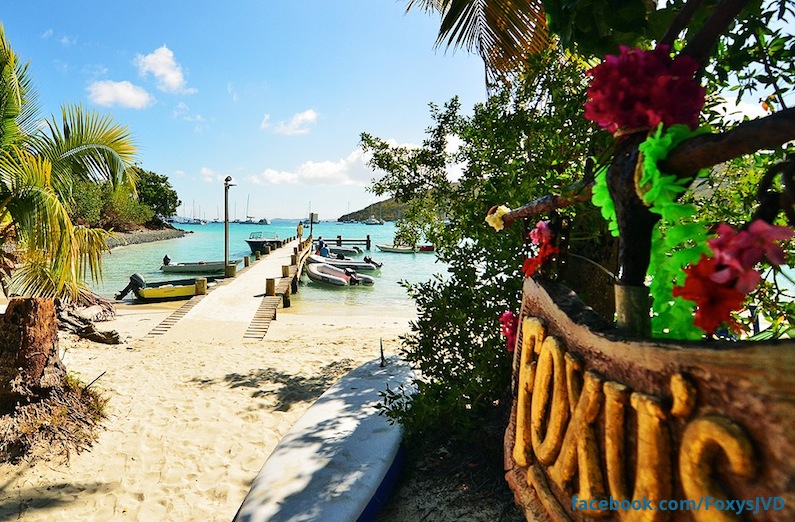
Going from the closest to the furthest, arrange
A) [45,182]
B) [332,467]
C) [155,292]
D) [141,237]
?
[332,467] < [45,182] < [155,292] < [141,237]

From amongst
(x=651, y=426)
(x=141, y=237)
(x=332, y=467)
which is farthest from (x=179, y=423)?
A: (x=141, y=237)

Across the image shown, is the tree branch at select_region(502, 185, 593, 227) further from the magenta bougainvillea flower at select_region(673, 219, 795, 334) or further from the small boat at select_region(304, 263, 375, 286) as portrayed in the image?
the small boat at select_region(304, 263, 375, 286)

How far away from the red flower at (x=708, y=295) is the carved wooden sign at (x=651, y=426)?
5.5 inches

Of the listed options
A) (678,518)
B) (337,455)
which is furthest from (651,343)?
(337,455)

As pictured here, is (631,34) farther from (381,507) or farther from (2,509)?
(2,509)

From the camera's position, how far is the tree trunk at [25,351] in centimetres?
515

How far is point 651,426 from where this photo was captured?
4.34 ft

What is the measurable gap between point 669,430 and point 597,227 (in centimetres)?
268

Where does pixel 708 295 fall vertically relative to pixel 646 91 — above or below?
below

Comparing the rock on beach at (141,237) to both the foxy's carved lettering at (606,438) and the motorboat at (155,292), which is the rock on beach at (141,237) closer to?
the motorboat at (155,292)

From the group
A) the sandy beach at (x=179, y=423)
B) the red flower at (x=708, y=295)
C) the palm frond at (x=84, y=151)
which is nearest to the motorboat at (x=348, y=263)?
the sandy beach at (x=179, y=423)

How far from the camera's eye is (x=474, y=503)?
146 inches

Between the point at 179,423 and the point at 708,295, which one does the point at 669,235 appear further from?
the point at 179,423

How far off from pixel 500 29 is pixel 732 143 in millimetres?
5549
